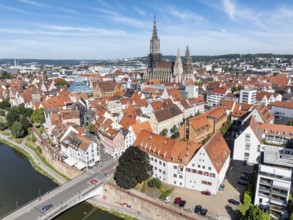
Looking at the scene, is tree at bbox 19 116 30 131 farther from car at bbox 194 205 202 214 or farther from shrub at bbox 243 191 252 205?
shrub at bbox 243 191 252 205

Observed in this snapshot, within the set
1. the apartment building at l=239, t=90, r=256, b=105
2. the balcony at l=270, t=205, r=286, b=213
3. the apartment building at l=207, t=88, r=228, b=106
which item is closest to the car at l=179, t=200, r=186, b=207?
the balcony at l=270, t=205, r=286, b=213

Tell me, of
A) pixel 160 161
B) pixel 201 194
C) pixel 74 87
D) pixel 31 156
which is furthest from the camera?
pixel 74 87

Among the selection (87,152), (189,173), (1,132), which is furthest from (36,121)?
(189,173)

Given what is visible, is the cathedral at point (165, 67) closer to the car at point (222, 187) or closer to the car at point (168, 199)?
the car at point (222, 187)

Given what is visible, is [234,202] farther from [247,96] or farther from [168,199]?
[247,96]

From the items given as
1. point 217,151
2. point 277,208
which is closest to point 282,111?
point 217,151

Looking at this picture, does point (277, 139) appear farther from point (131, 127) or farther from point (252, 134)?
point (131, 127)
